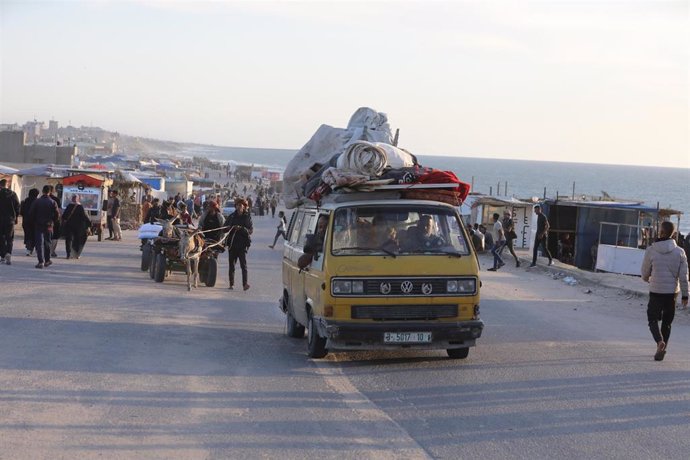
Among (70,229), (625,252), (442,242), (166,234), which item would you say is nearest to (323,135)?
(442,242)

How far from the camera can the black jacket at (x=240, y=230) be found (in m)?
17.4

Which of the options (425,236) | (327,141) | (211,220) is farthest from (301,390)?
(211,220)

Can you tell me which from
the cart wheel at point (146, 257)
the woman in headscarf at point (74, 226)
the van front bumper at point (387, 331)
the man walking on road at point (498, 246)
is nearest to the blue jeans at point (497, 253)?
the man walking on road at point (498, 246)

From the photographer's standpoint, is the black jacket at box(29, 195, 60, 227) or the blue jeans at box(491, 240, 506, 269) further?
the blue jeans at box(491, 240, 506, 269)

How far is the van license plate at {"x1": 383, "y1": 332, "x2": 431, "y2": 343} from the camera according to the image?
33.1 feet

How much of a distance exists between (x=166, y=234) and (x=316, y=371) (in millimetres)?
9760

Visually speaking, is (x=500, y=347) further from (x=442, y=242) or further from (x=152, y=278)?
(x=152, y=278)

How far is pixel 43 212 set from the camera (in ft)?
63.5

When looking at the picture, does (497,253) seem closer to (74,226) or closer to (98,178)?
(74,226)

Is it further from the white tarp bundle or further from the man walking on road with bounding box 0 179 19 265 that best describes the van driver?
the man walking on road with bounding box 0 179 19 265

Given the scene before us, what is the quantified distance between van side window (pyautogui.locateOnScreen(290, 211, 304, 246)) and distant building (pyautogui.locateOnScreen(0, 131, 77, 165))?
6271 cm

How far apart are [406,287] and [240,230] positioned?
25.2ft

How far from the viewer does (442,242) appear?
10727 millimetres

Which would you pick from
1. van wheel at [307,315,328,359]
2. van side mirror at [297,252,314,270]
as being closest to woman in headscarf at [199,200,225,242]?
van side mirror at [297,252,314,270]
